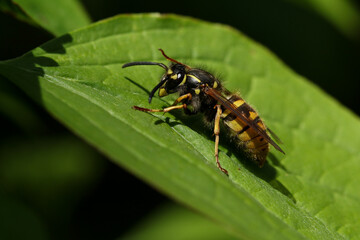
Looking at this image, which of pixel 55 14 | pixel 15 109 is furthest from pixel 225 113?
pixel 15 109

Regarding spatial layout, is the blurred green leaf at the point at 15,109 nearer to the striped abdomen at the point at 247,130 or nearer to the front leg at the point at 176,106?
the front leg at the point at 176,106

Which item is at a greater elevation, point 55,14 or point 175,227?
point 55,14

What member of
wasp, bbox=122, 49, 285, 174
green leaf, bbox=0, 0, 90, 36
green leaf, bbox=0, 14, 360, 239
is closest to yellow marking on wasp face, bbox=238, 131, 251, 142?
wasp, bbox=122, 49, 285, 174

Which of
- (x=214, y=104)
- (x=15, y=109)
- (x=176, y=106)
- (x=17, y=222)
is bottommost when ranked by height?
(x=17, y=222)

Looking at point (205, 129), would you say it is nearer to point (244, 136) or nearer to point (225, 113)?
point (225, 113)

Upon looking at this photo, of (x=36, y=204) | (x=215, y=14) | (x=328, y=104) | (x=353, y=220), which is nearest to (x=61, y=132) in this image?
(x=36, y=204)

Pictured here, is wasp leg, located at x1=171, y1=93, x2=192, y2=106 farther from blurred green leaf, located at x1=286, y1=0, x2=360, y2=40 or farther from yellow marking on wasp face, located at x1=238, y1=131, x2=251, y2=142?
blurred green leaf, located at x1=286, y1=0, x2=360, y2=40
